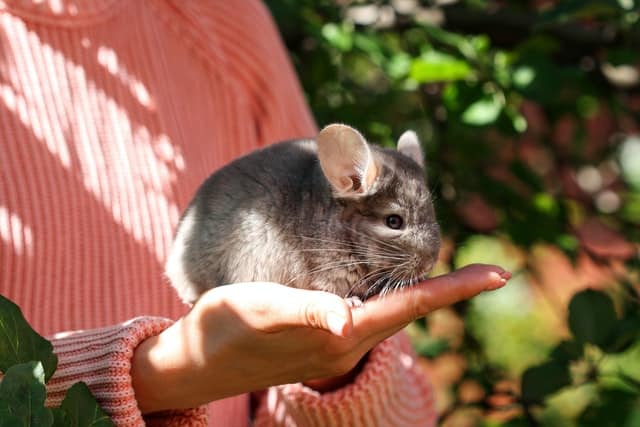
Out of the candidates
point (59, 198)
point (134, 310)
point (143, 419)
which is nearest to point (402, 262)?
point (143, 419)

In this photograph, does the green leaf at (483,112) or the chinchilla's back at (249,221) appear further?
the green leaf at (483,112)

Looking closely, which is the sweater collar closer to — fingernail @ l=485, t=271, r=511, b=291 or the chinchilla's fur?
the chinchilla's fur

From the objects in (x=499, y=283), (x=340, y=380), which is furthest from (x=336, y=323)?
(x=340, y=380)

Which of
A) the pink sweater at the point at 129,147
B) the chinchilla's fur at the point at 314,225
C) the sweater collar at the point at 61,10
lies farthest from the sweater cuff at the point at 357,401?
the sweater collar at the point at 61,10

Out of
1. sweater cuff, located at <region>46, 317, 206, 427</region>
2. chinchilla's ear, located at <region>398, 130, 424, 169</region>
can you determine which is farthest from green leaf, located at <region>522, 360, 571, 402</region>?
sweater cuff, located at <region>46, 317, 206, 427</region>

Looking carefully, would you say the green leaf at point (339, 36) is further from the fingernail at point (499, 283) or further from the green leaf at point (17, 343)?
the green leaf at point (17, 343)

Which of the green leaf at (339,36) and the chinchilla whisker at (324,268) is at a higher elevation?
the green leaf at (339,36)

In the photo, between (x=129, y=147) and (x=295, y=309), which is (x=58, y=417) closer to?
(x=295, y=309)
